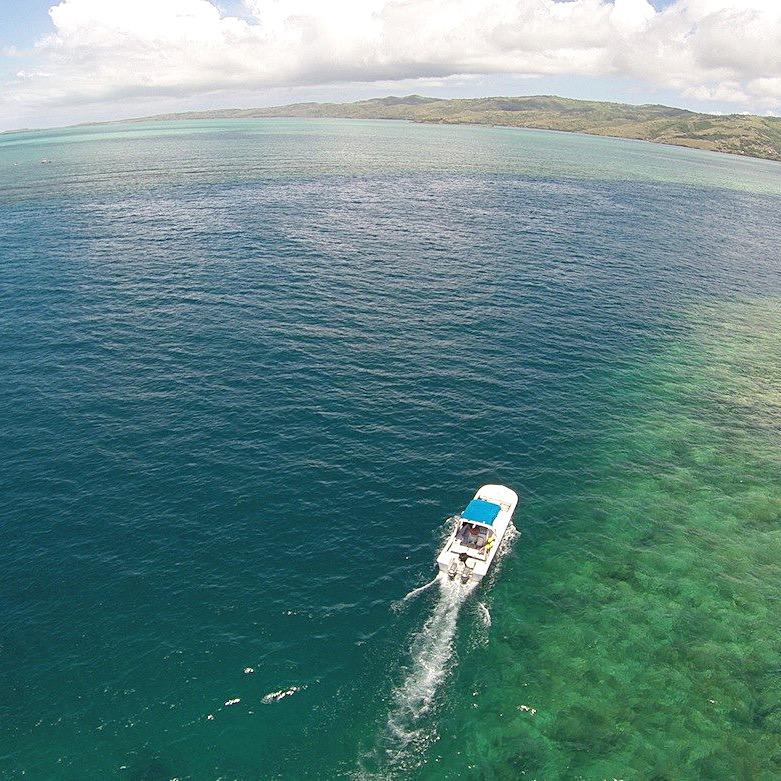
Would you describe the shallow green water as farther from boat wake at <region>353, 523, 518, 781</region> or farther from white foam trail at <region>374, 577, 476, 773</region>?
white foam trail at <region>374, 577, 476, 773</region>

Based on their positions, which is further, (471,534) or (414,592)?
(471,534)

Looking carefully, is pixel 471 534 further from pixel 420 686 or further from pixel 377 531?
pixel 420 686

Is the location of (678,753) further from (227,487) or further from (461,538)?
(227,487)

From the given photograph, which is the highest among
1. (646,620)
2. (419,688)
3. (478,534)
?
(478,534)

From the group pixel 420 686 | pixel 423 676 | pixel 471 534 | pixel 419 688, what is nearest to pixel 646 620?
pixel 471 534

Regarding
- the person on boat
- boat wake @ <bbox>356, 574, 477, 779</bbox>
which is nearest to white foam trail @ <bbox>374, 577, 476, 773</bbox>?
boat wake @ <bbox>356, 574, 477, 779</bbox>

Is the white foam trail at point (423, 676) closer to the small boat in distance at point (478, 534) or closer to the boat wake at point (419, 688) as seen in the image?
the boat wake at point (419, 688)

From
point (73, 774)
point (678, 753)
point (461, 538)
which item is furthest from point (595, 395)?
point (73, 774)
